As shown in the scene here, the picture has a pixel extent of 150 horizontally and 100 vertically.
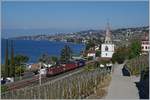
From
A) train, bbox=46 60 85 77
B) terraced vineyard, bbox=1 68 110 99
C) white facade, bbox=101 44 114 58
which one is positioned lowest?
train, bbox=46 60 85 77

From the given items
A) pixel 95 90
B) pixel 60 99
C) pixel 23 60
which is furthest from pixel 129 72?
pixel 23 60

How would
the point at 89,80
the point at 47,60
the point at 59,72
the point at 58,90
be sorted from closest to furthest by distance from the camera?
1. the point at 58,90
2. the point at 89,80
3. the point at 59,72
4. the point at 47,60

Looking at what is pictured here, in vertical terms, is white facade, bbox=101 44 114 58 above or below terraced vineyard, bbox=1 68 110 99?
above

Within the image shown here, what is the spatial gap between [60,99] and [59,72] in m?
26.4

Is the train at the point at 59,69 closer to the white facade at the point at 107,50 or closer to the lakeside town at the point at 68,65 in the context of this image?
the lakeside town at the point at 68,65

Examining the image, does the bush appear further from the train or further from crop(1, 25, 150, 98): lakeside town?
the train

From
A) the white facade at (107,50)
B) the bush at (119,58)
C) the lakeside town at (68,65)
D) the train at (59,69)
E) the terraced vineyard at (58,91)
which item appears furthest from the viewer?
the white facade at (107,50)

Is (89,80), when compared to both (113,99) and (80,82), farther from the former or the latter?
(113,99)

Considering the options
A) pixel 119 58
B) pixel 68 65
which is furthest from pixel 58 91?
pixel 119 58

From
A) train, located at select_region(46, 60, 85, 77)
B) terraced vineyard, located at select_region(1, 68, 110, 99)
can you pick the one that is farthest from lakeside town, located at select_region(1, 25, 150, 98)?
terraced vineyard, located at select_region(1, 68, 110, 99)

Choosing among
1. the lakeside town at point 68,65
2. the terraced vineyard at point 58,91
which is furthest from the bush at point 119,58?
the terraced vineyard at point 58,91

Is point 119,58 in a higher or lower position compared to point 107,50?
lower

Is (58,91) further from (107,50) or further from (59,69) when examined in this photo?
(107,50)

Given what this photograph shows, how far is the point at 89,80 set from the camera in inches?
1135
